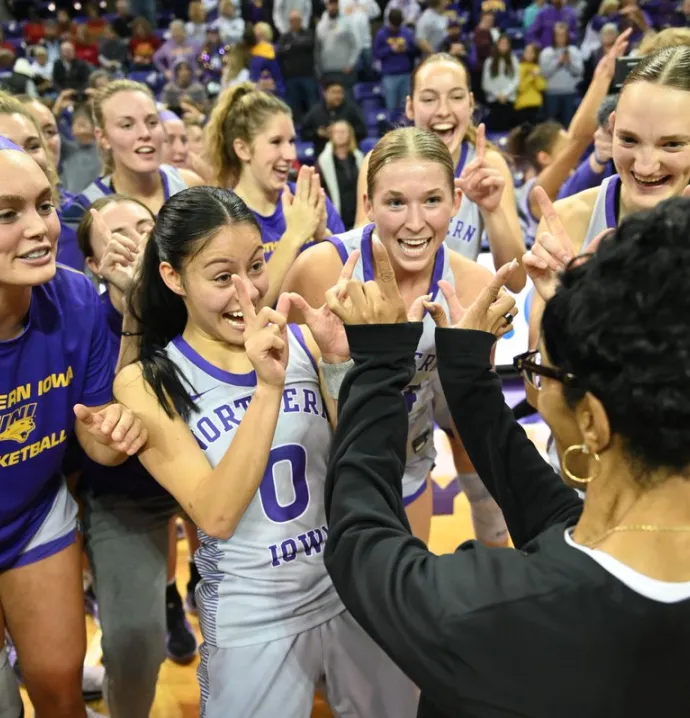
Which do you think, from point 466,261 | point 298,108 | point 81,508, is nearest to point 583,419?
point 466,261

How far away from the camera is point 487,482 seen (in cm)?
→ 167

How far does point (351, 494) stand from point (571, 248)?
91cm

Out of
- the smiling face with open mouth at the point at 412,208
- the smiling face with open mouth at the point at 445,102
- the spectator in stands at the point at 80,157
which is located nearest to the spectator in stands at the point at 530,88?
the spectator in stands at the point at 80,157

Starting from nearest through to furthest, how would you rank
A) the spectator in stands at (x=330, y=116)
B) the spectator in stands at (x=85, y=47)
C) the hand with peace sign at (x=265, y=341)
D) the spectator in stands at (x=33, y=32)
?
1. the hand with peace sign at (x=265, y=341)
2. the spectator in stands at (x=330, y=116)
3. the spectator in stands at (x=85, y=47)
4. the spectator in stands at (x=33, y=32)

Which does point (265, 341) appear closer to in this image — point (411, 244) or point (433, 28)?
point (411, 244)

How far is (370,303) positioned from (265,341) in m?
0.37

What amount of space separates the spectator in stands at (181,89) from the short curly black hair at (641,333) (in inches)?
359

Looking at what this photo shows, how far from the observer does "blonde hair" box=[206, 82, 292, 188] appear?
3596 millimetres

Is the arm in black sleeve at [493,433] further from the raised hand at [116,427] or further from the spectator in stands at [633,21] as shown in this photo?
the spectator in stands at [633,21]

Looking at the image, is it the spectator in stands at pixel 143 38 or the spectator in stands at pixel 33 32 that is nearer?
the spectator in stands at pixel 143 38

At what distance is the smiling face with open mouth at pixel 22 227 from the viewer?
200cm

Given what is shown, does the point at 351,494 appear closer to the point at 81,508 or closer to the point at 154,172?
the point at 81,508

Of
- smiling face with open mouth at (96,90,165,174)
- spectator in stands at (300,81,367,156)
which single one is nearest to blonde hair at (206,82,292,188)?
smiling face with open mouth at (96,90,165,174)

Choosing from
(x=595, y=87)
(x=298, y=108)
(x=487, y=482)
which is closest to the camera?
(x=487, y=482)
